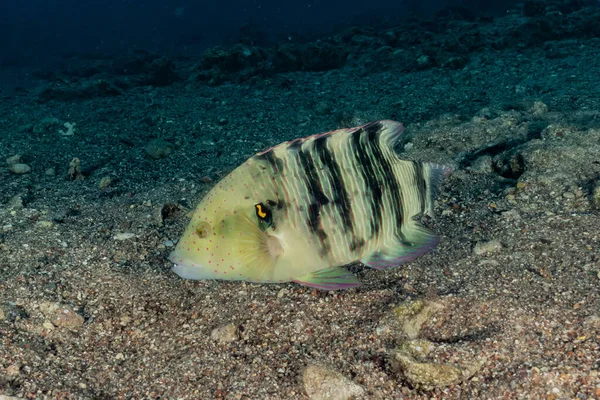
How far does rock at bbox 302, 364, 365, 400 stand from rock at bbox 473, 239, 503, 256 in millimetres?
1542

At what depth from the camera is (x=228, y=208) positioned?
220 centimetres

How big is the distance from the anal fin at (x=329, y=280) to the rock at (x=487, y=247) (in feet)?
4.77

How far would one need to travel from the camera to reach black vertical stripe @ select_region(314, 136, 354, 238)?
2352 millimetres

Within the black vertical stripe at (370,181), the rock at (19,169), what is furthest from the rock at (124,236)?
the rock at (19,169)

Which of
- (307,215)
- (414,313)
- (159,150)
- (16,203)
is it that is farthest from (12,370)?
(159,150)

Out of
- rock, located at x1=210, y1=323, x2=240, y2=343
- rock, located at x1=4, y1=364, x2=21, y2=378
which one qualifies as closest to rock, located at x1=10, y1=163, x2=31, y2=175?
rock, located at x1=4, y1=364, x2=21, y2=378

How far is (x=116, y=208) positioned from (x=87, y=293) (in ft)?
5.28

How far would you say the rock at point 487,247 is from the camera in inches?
129

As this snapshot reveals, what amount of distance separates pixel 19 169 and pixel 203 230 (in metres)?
4.93

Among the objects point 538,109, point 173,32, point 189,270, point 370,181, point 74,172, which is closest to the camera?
point 189,270

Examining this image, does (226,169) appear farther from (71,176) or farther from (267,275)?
(267,275)

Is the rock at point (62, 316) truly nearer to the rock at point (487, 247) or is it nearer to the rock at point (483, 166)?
the rock at point (487, 247)

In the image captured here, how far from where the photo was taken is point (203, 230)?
2.19m

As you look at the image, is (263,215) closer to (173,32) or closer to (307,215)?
(307,215)
